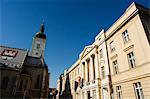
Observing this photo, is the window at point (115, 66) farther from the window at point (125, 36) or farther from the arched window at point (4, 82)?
the arched window at point (4, 82)

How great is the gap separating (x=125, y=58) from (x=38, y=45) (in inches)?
1650

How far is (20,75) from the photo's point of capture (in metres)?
31.0

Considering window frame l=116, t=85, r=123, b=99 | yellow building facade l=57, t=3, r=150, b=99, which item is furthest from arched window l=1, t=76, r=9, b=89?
window frame l=116, t=85, r=123, b=99

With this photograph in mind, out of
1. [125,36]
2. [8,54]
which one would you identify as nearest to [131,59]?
[125,36]

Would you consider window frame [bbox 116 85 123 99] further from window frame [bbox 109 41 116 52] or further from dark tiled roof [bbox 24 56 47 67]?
dark tiled roof [bbox 24 56 47 67]

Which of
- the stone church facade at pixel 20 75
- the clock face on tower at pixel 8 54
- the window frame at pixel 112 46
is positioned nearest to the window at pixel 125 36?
the window frame at pixel 112 46

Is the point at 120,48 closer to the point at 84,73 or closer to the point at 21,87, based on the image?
the point at 84,73

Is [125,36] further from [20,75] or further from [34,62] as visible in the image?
[34,62]

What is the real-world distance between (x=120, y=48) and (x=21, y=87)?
1006 inches

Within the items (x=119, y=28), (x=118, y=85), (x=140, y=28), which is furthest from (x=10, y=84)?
(x=140, y=28)

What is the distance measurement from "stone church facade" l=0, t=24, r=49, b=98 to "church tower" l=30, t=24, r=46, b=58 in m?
7.36

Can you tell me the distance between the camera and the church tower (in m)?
48.7

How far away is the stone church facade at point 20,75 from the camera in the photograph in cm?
2917

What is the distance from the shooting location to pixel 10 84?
2938cm
